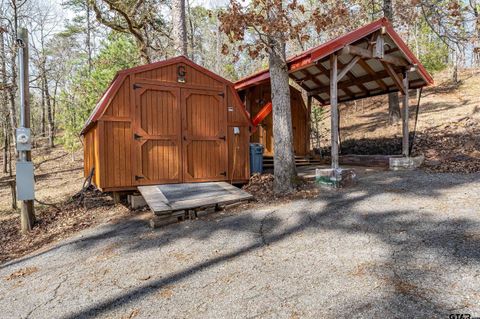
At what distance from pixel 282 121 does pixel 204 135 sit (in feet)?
6.40

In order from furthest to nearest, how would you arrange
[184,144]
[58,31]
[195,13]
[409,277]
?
[195,13] < [58,31] < [184,144] < [409,277]

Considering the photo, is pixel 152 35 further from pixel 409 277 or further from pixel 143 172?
pixel 409 277

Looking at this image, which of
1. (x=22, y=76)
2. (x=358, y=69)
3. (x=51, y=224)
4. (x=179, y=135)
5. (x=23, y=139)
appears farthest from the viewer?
(x=358, y=69)

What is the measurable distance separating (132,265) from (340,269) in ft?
7.92

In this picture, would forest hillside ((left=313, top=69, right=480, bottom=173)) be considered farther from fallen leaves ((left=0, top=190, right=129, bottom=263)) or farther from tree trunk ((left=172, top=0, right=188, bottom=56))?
fallen leaves ((left=0, top=190, right=129, bottom=263))

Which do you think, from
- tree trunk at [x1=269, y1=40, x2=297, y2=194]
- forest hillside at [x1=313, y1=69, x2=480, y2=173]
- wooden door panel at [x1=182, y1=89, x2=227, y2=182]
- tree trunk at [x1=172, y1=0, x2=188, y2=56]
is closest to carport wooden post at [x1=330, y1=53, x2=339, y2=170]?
tree trunk at [x1=269, y1=40, x2=297, y2=194]

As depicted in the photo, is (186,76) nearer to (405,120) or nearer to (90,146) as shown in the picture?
(90,146)

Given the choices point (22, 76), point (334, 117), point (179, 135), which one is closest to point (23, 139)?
point (22, 76)

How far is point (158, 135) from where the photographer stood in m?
6.79

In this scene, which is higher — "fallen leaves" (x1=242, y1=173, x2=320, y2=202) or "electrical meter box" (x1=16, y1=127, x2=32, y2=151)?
"electrical meter box" (x1=16, y1=127, x2=32, y2=151)

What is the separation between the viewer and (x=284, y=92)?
639cm

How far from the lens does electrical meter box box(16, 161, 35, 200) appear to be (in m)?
5.66

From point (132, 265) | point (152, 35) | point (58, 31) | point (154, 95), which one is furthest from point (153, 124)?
point (58, 31)

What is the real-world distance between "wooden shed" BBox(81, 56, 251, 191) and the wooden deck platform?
16.1 inches
